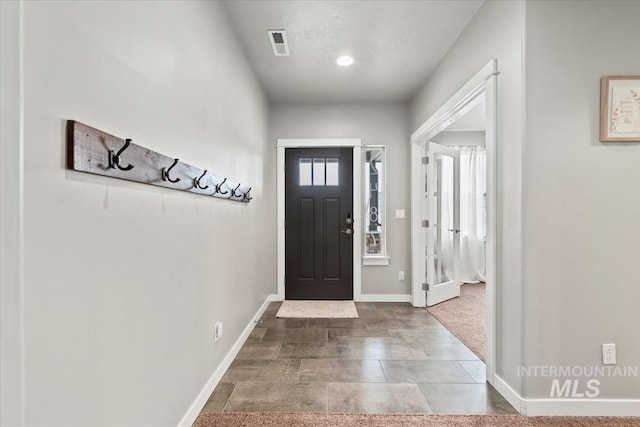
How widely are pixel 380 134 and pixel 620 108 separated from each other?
8.92ft

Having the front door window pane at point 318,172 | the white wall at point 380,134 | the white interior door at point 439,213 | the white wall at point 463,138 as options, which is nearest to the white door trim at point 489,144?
the white interior door at point 439,213

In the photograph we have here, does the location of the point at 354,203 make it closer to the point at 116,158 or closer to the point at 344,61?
the point at 344,61

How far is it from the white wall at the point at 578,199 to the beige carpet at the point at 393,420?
0.47 feet

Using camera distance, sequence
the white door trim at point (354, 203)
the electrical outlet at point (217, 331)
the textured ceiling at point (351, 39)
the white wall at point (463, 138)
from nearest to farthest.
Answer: the electrical outlet at point (217, 331)
the textured ceiling at point (351, 39)
the white door trim at point (354, 203)
the white wall at point (463, 138)

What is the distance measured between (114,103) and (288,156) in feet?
11.1

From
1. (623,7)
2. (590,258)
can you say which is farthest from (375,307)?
(623,7)

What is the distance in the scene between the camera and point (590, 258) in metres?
1.87

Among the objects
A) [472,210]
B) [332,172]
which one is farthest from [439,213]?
[472,210]

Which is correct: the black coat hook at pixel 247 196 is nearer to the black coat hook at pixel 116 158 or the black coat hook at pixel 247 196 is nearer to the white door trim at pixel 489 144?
the black coat hook at pixel 116 158

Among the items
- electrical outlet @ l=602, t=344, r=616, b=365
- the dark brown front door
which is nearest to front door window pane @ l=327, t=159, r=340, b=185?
the dark brown front door

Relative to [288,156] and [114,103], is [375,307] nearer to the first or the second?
[288,156]

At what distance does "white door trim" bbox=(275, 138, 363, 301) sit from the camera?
4.37 metres

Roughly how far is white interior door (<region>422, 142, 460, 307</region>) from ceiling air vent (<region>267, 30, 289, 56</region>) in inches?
81.0

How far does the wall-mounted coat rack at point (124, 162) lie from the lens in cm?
89
